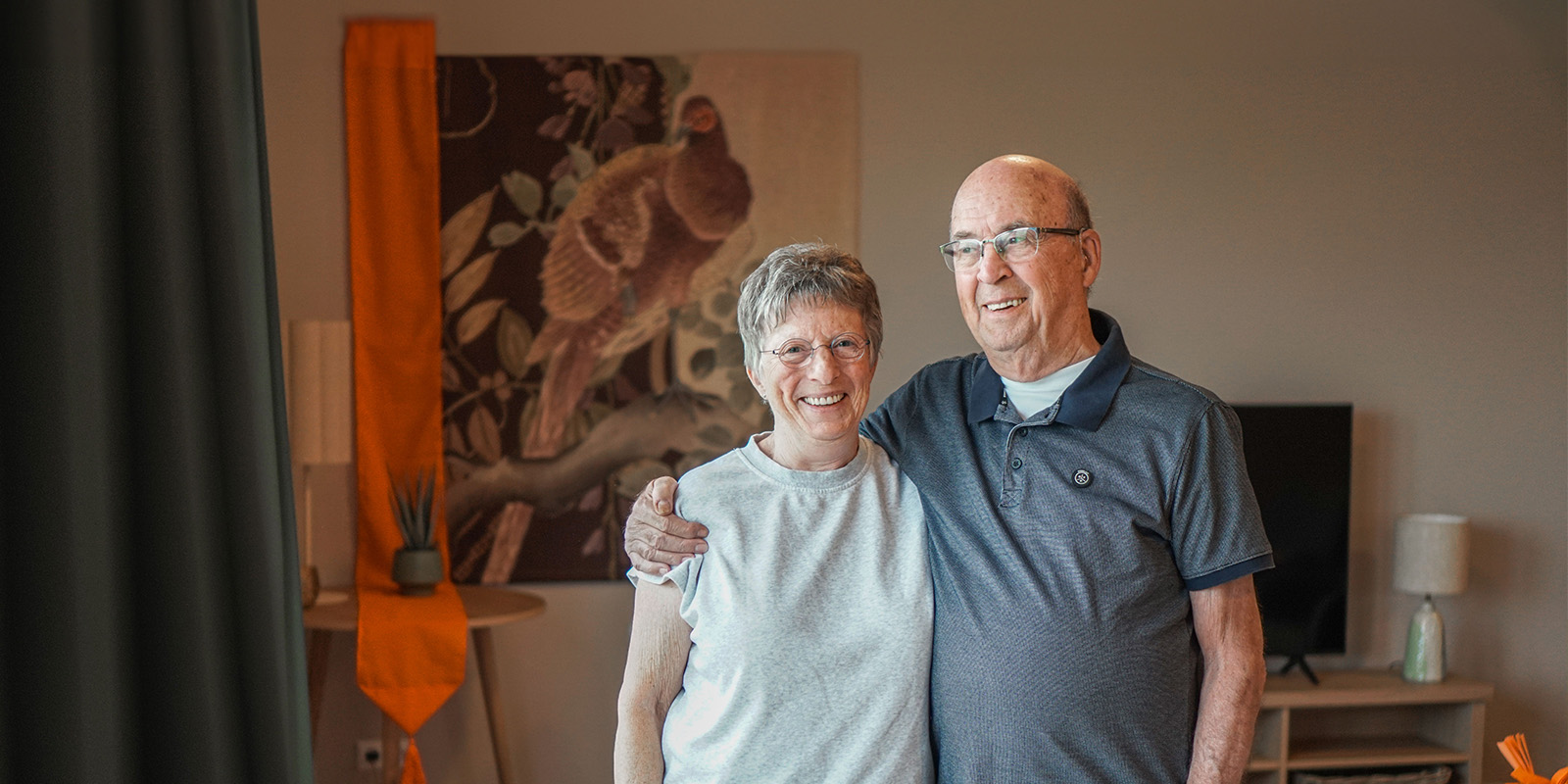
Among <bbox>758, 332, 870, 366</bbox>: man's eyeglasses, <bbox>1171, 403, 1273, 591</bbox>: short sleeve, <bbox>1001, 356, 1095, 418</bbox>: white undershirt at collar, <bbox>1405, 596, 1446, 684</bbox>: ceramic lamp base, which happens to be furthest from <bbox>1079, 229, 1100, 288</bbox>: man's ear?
<bbox>1405, 596, 1446, 684</bbox>: ceramic lamp base

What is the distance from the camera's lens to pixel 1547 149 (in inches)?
167

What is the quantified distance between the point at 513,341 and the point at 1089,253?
2391mm

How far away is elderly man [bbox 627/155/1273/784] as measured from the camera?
61.9 inches

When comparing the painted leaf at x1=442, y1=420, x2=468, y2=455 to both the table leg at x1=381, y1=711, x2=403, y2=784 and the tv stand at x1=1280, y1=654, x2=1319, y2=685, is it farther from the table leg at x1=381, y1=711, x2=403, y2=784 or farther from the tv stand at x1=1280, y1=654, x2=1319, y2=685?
the tv stand at x1=1280, y1=654, x2=1319, y2=685

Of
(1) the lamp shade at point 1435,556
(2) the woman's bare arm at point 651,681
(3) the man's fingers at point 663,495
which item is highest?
(3) the man's fingers at point 663,495

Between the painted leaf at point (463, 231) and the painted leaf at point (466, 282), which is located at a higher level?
the painted leaf at point (463, 231)

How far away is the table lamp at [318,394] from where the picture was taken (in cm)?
339

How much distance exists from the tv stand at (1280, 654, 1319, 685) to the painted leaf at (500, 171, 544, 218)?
2.76 m

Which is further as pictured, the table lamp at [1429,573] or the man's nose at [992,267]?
the table lamp at [1429,573]

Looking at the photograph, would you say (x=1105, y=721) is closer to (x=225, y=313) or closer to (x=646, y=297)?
(x=225, y=313)

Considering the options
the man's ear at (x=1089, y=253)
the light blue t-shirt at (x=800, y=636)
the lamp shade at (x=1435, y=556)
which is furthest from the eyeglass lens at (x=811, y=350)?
the lamp shade at (x=1435, y=556)

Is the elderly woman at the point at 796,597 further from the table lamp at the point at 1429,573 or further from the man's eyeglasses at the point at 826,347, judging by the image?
the table lamp at the point at 1429,573

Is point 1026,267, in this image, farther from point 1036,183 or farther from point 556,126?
point 556,126

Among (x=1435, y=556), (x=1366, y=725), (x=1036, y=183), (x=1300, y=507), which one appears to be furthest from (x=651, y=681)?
(x=1366, y=725)
